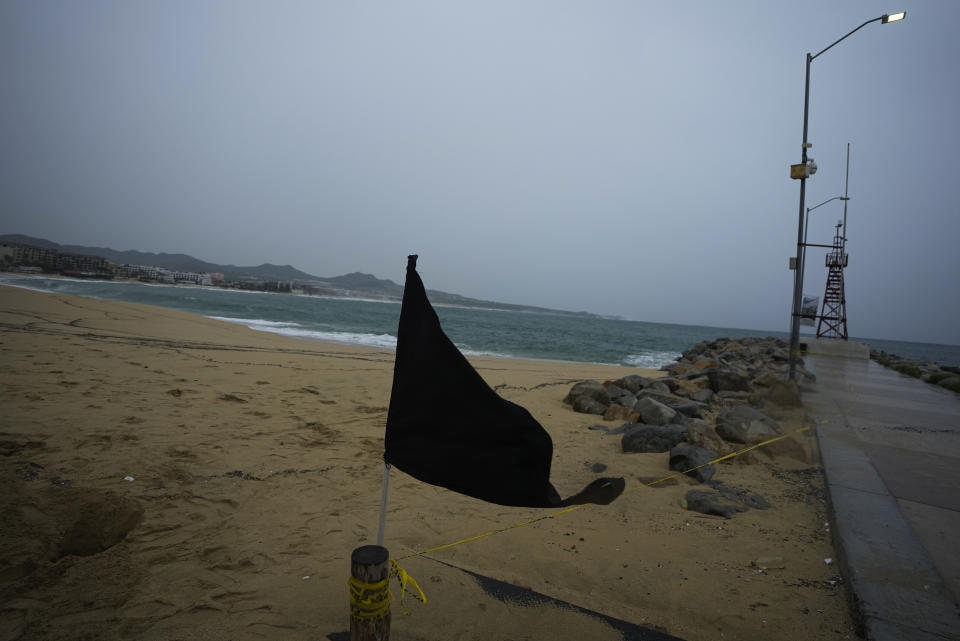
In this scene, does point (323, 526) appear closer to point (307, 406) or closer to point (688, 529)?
point (688, 529)

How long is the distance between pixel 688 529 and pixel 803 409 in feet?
19.3

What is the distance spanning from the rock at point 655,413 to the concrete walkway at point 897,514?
1893 mm

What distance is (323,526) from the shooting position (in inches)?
151

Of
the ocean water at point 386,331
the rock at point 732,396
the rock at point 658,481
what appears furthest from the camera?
the ocean water at point 386,331

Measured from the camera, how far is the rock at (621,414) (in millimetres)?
7598

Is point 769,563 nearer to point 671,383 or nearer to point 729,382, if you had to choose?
point 671,383

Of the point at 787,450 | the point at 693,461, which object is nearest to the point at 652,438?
the point at 693,461

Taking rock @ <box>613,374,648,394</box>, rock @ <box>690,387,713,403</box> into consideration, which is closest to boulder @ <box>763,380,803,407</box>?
rock @ <box>690,387,713,403</box>

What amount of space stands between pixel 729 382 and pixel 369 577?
10.7m

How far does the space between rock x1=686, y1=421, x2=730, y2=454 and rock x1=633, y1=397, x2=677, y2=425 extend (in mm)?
950

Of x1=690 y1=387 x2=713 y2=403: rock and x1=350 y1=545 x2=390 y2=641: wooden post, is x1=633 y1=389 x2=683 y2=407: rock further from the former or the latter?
x1=350 y1=545 x2=390 y2=641: wooden post

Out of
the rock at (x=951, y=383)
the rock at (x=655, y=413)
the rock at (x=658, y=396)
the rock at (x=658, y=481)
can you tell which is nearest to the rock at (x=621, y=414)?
the rock at (x=655, y=413)

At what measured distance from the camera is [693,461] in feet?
16.9

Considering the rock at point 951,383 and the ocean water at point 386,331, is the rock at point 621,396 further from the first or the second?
the ocean water at point 386,331
